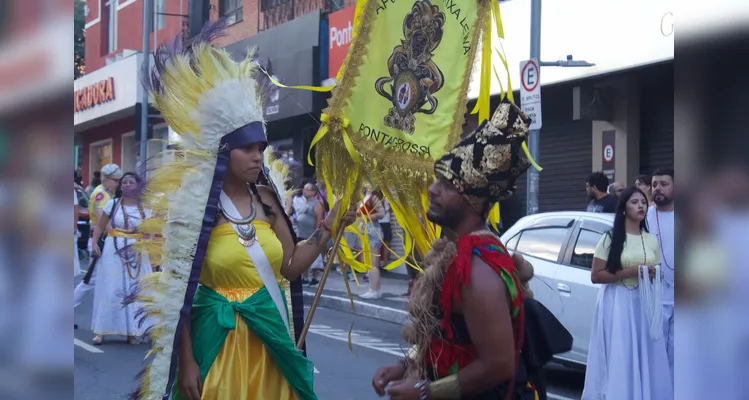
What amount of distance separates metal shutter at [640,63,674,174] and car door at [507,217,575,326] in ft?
17.7

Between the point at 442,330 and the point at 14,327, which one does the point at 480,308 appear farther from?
the point at 14,327

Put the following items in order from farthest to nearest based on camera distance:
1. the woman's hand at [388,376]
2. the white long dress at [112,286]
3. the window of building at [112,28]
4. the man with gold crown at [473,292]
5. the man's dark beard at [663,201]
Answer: the window of building at [112,28]
the white long dress at [112,286]
the man's dark beard at [663,201]
the woman's hand at [388,376]
the man with gold crown at [473,292]

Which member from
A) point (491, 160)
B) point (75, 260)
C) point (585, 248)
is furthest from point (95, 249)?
point (491, 160)

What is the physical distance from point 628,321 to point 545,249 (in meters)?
1.88

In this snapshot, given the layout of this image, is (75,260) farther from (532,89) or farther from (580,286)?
(532,89)

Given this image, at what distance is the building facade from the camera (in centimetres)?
2652

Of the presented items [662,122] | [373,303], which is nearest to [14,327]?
[373,303]

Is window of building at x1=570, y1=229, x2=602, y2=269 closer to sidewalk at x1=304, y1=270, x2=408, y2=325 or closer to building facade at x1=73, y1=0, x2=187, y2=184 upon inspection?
sidewalk at x1=304, y1=270, x2=408, y2=325

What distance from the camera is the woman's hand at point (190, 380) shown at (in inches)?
150

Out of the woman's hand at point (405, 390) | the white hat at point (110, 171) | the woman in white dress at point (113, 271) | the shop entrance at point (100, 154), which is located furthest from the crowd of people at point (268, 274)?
the shop entrance at point (100, 154)

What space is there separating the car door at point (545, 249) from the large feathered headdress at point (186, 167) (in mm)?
4542

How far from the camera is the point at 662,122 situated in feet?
44.9

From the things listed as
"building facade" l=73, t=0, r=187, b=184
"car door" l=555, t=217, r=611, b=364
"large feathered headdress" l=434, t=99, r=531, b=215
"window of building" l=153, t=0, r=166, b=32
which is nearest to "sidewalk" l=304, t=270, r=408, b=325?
"car door" l=555, t=217, r=611, b=364

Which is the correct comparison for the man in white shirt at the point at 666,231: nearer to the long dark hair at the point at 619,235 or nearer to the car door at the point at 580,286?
the long dark hair at the point at 619,235
